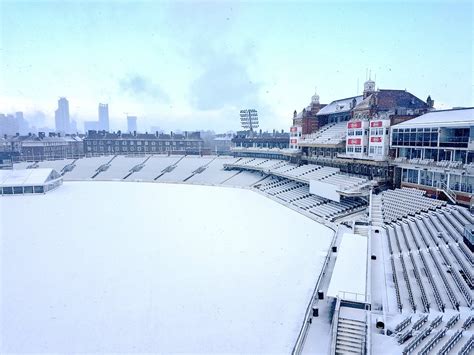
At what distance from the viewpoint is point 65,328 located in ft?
37.7

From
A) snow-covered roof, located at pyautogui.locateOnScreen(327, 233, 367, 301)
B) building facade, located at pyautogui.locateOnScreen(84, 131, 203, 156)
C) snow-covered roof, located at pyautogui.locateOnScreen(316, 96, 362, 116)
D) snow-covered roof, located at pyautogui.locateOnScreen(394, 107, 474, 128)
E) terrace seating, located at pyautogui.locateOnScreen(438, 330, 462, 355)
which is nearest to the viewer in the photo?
terrace seating, located at pyautogui.locateOnScreen(438, 330, 462, 355)

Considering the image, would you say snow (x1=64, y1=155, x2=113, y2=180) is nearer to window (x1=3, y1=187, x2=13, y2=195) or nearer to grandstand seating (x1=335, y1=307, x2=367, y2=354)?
window (x1=3, y1=187, x2=13, y2=195)

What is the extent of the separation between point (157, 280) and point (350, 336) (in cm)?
884

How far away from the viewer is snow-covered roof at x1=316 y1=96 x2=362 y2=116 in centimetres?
3983

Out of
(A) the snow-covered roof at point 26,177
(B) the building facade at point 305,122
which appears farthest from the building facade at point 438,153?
(A) the snow-covered roof at point 26,177

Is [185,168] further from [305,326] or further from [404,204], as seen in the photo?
[305,326]

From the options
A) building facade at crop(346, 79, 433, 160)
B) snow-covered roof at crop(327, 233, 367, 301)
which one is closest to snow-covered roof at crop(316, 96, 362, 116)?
building facade at crop(346, 79, 433, 160)

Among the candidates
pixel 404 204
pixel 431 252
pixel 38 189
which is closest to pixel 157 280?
pixel 431 252

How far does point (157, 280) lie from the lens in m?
15.1

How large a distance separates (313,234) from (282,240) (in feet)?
9.83

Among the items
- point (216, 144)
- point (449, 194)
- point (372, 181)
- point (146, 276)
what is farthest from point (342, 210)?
point (216, 144)

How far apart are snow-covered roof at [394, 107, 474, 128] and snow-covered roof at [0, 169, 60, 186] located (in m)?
43.3

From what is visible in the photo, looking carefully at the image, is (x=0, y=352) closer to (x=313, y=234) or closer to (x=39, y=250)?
(x=39, y=250)

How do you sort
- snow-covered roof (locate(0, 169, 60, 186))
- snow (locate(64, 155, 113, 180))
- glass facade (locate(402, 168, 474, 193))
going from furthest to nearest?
snow (locate(64, 155, 113, 180)) → snow-covered roof (locate(0, 169, 60, 186)) → glass facade (locate(402, 168, 474, 193))
